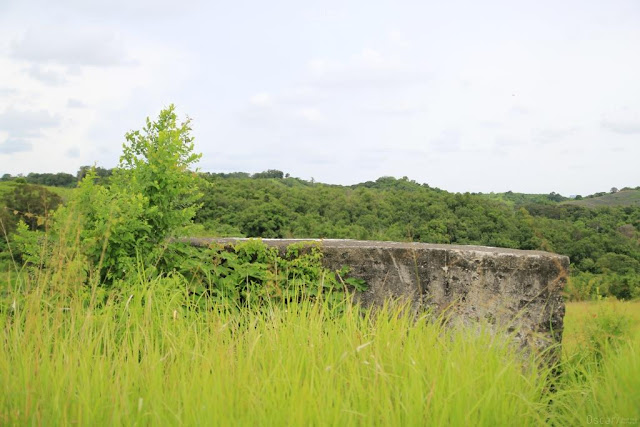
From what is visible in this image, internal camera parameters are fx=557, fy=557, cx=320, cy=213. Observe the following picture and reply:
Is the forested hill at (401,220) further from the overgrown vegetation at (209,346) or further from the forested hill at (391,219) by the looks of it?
the overgrown vegetation at (209,346)

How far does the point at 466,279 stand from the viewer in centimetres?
508

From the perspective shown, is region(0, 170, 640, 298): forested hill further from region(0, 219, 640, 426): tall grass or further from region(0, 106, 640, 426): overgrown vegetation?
region(0, 219, 640, 426): tall grass

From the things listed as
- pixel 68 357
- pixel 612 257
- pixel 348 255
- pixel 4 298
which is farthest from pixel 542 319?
pixel 612 257

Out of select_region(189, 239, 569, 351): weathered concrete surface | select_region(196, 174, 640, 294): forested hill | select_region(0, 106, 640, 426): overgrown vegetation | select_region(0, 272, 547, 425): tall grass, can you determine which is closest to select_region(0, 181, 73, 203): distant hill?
select_region(0, 106, 640, 426): overgrown vegetation

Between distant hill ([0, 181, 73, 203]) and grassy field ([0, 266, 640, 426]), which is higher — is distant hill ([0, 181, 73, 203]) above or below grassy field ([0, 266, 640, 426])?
above

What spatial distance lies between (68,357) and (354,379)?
144 cm

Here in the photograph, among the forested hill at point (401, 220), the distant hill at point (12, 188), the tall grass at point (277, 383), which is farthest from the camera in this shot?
the forested hill at point (401, 220)

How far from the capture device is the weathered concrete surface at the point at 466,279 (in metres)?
5.04

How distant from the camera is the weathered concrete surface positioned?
5039 millimetres

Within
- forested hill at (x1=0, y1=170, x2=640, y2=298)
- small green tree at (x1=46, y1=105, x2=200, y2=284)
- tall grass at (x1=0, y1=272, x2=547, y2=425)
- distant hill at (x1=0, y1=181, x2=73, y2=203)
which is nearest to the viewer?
tall grass at (x1=0, y1=272, x2=547, y2=425)

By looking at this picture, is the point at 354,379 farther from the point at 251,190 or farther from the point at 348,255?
the point at 251,190

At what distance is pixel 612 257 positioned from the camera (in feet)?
76.7

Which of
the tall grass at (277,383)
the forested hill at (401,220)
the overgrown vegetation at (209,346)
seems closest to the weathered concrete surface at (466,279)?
the overgrown vegetation at (209,346)

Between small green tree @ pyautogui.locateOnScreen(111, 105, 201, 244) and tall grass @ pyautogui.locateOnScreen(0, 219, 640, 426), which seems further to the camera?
small green tree @ pyautogui.locateOnScreen(111, 105, 201, 244)
